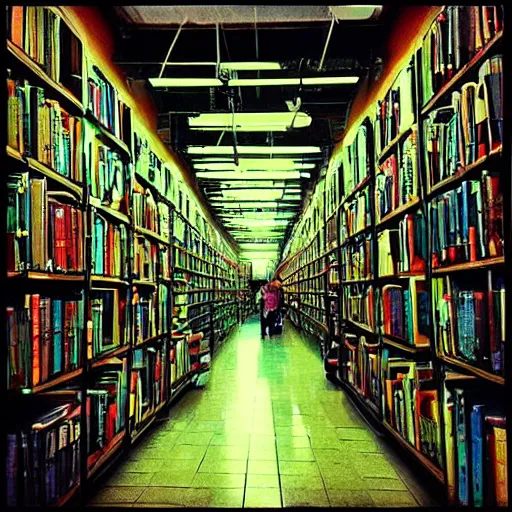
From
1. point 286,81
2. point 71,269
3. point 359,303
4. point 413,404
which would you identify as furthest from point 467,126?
point 359,303

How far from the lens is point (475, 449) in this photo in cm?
195

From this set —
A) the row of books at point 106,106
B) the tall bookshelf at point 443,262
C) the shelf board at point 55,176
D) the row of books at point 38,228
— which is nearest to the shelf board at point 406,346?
the tall bookshelf at point 443,262

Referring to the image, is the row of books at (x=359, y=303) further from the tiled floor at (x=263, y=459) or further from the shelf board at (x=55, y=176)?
the shelf board at (x=55, y=176)

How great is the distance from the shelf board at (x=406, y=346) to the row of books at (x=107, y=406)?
165 cm

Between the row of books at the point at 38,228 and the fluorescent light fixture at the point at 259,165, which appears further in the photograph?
the fluorescent light fixture at the point at 259,165

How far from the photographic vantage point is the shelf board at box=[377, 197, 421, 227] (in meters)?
2.65

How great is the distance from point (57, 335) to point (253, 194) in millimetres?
6828

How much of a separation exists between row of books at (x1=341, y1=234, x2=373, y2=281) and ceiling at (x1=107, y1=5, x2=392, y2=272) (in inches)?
47.5

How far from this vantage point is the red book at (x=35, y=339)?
190 centimetres

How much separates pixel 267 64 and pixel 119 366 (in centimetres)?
227

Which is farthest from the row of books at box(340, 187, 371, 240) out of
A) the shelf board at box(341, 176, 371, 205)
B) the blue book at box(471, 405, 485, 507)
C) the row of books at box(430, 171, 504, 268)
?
the blue book at box(471, 405, 485, 507)

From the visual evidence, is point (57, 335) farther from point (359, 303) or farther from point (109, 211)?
point (359, 303)

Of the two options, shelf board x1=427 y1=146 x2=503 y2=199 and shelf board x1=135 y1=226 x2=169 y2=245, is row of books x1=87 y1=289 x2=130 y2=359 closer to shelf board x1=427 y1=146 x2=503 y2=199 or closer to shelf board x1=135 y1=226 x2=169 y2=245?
shelf board x1=135 y1=226 x2=169 y2=245

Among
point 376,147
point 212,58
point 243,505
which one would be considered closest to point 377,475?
point 243,505
